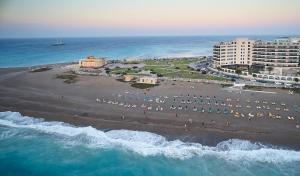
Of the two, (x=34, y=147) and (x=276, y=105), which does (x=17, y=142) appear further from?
(x=276, y=105)

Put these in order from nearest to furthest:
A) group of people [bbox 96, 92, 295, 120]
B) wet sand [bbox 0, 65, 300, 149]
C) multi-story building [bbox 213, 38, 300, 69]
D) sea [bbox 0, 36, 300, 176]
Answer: sea [bbox 0, 36, 300, 176], wet sand [bbox 0, 65, 300, 149], group of people [bbox 96, 92, 295, 120], multi-story building [bbox 213, 38, 300, 69]

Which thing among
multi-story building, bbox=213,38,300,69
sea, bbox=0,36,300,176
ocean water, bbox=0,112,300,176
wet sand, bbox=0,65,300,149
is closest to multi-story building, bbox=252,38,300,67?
multi-story building, bbox=213,38,300,69

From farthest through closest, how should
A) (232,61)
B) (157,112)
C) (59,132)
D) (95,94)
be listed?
(232,61), (95,94), (157,112), (59,132)

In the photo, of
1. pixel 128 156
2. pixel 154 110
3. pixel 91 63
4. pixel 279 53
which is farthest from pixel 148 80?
pixel 128 156

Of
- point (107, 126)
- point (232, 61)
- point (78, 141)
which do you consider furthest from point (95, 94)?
point (232, 61)

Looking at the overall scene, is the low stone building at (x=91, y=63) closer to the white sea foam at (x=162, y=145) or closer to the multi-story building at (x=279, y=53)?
the multi-story building at (x=279, y=53)

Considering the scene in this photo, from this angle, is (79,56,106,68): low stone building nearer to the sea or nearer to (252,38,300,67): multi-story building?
(252,38,300,67): multi-story building
